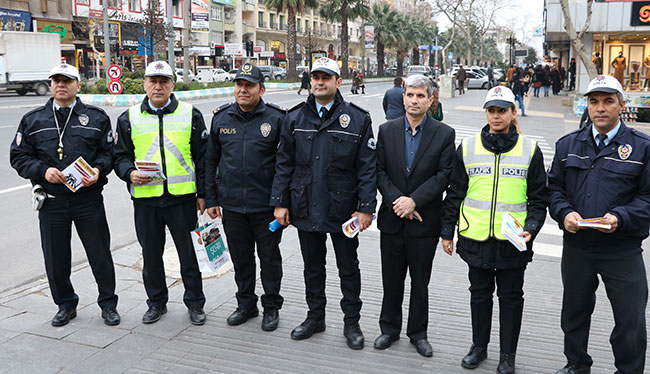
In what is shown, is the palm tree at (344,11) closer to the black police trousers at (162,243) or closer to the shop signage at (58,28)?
the shop signage at (58,28)

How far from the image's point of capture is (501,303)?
13.3 ft

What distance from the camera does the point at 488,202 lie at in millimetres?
3947

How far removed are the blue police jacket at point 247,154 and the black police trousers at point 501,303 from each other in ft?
5.45

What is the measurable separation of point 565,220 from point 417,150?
1.09m

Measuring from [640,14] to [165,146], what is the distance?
2369 cm

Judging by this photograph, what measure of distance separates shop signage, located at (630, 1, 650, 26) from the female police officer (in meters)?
22.8

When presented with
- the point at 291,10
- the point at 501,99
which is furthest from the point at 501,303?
the point at 291,10

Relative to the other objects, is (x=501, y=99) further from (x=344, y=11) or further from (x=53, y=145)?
(x=344, y=11)

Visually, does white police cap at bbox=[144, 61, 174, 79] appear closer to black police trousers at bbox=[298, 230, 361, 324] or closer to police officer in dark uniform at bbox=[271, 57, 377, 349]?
police officer in dark uniform at bbox=[271, 57, 377, 349]

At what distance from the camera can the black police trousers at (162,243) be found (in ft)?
15.9

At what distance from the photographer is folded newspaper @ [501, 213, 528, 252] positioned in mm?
3723

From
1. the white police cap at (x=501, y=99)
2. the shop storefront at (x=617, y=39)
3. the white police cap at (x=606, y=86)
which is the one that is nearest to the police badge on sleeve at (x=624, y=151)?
the white police cap at (x=606, y=86)

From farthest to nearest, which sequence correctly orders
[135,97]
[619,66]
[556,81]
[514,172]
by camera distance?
[556,81], [619,66], [135,97], [514,172]

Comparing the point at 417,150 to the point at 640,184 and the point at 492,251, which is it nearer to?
the point at 492,251
